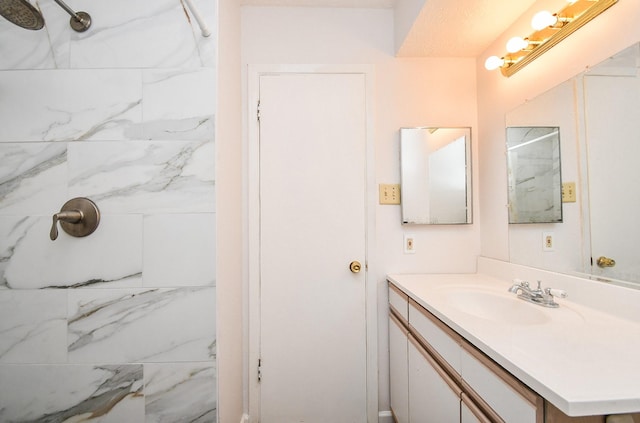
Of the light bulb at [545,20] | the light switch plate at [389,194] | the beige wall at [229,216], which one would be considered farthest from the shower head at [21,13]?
the light bulb at [545,20]

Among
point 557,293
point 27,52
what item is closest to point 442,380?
point 557,293

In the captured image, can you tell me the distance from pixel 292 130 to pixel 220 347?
1216mm

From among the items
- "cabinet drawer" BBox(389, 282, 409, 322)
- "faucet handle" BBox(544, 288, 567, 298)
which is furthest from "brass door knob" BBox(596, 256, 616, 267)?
"cabinet drawer" BBox(389, 282, 409, 322)

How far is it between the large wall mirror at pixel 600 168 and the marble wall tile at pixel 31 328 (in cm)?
213

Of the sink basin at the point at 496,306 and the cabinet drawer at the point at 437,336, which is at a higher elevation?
the sink basin at the point at 496,306

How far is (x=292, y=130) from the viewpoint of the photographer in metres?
1.63

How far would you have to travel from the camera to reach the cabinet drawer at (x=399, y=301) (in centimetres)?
136

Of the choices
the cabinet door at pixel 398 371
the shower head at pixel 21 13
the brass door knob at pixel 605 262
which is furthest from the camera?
the cabinet door at pixel 398 371

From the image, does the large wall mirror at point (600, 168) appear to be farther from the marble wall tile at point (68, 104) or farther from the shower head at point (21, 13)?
the shower head at point (21, 13)

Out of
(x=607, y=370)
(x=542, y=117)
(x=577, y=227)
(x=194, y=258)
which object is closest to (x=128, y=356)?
(x=194, y=258)

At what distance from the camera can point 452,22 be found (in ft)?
4.52

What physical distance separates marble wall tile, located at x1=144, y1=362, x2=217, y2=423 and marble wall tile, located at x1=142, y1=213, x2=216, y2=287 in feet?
1.18

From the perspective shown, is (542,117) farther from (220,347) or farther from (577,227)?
(220,347)

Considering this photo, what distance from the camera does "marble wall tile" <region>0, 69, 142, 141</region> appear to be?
114 centimetres
